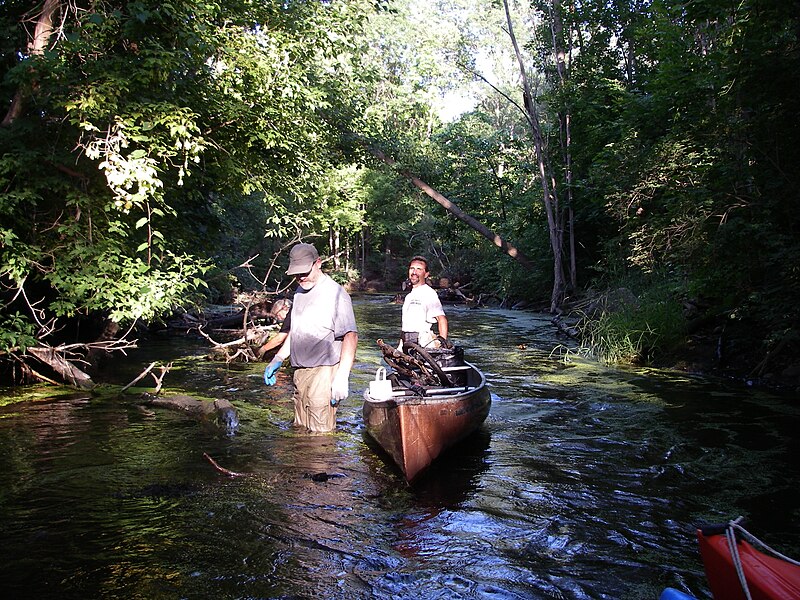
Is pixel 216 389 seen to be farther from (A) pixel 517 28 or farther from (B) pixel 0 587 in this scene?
(A) pixel 517 28

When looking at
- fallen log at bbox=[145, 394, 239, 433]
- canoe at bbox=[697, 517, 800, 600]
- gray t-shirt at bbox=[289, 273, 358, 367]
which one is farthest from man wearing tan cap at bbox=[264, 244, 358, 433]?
canoe at bbox=[697, 517, 800, 600]

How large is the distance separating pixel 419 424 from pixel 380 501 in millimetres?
762

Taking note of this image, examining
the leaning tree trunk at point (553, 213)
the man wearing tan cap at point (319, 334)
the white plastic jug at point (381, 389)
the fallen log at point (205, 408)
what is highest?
the leaning tree trunk at point (553, 213)

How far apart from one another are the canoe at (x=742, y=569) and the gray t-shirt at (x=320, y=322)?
154 inches

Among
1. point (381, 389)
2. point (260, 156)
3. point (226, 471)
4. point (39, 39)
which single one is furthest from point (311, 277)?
point (39, 39)

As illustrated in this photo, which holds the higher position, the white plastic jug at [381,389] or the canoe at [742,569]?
the white plastic jug at [381,389]

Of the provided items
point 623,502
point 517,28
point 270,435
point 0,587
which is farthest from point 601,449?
point 517,28

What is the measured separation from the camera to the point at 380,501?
18.8 ft

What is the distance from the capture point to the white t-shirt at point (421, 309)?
8328 mm

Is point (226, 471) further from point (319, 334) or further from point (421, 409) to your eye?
point (421, 409)

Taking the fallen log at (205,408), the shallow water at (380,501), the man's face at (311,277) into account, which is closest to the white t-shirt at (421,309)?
the shallow water at (380,501)

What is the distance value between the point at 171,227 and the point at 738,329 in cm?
974

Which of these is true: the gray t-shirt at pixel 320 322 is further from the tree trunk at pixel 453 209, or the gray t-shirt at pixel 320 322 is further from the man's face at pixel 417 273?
the tree trunk at pixel 453 209

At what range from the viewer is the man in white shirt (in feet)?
27.3
